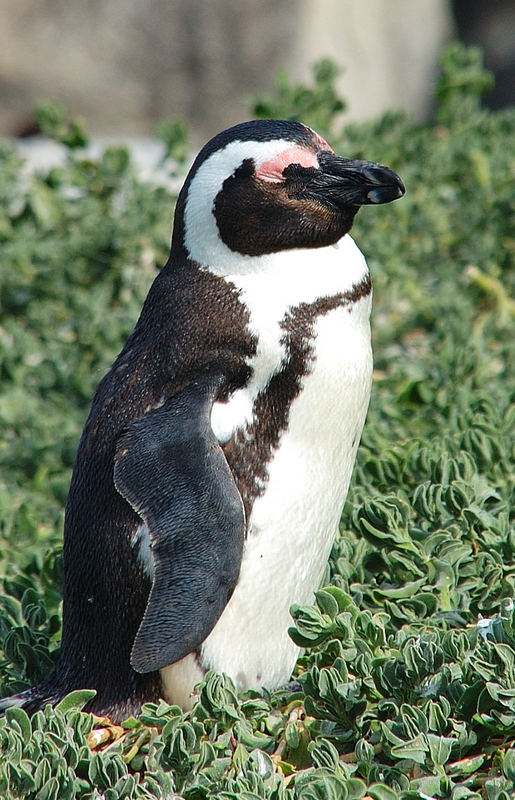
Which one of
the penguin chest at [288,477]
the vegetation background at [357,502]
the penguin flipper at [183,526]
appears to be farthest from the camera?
the penguin chest at [288,477]

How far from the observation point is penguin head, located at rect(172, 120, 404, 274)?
87.4 inches

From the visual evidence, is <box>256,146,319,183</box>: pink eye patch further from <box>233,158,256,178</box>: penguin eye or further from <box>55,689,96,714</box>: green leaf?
<box>55,689,96,714</box>: green leaf

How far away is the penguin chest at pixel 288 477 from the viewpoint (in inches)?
84.5

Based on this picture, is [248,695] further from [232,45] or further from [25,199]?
[232,45]

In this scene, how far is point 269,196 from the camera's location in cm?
223

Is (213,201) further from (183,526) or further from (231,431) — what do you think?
(183,526)

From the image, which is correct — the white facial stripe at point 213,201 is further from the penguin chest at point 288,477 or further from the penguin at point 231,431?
the penguin chest at point 288,477

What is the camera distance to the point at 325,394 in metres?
2.18

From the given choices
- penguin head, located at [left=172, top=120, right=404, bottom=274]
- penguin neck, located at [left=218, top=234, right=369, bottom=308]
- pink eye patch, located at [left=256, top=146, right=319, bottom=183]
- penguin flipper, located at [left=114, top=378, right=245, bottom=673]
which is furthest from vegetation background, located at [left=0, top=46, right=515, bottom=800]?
pink eye patch, located at [left=256, top=146, right=319, bottom=183]

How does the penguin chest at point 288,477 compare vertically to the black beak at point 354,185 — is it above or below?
below

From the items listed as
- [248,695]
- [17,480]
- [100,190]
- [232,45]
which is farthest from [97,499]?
[232,45]

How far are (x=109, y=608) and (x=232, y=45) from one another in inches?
199

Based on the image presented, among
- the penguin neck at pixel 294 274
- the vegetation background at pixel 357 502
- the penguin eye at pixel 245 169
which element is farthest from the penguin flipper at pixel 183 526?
the penguin eye at pixel 245 169

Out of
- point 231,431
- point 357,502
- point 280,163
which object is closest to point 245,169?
point 280,163
